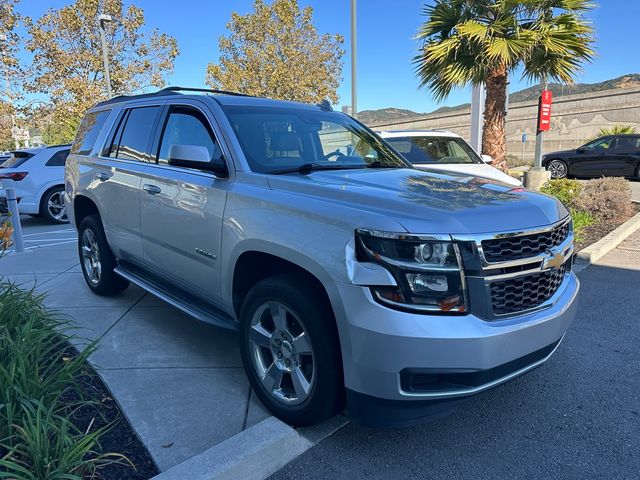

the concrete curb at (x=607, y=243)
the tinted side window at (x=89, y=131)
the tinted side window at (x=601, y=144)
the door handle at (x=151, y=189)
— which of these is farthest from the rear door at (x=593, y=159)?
the door handle at (x=151, y=189)

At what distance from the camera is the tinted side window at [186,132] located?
353cm

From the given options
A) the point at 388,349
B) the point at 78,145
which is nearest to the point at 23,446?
the point at 388,349

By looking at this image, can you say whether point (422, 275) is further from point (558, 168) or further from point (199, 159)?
point (558, 168)

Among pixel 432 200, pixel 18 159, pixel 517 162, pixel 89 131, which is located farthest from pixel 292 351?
pixel 517 162

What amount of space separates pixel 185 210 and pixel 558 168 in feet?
58.7

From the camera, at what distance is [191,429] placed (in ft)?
9.32

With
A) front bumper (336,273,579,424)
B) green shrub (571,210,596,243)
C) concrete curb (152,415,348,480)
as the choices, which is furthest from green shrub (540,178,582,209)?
Result: concrete curb (152,415,348,480)

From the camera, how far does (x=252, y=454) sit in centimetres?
245

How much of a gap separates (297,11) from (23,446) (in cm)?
2529

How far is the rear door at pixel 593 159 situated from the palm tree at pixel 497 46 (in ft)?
24.6

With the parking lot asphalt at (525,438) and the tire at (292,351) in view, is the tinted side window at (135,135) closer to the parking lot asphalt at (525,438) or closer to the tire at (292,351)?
the tire at (292,351)

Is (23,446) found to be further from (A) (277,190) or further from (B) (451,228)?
(B) (451,228)

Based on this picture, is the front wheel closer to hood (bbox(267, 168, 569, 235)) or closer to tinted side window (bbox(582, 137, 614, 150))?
tinted side window (bbox(582, 137, 614, 150))

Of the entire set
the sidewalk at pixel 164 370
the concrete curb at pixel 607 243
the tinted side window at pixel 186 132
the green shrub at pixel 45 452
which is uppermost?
the tinted side window at pixel 186 132
